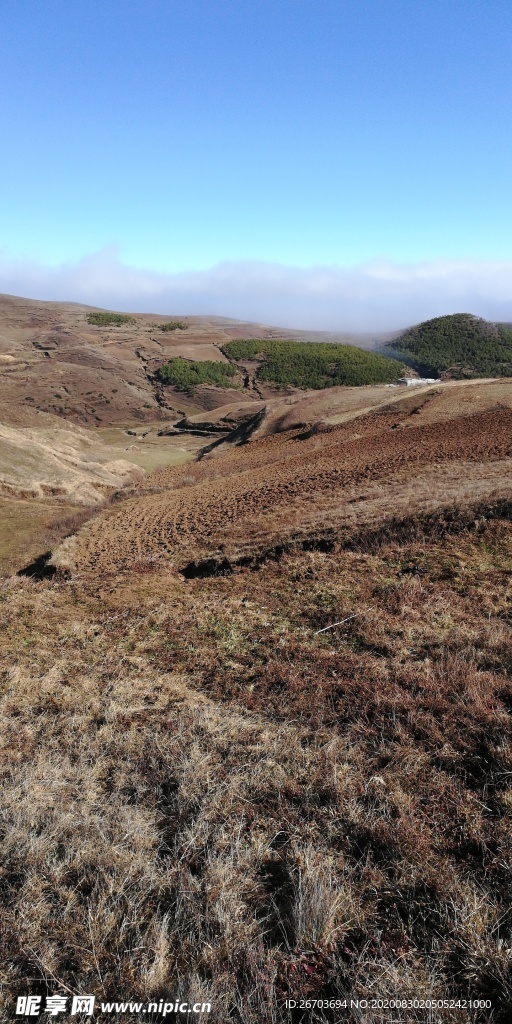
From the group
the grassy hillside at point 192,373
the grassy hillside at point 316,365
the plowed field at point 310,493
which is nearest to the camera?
the plowed field at point 310,493

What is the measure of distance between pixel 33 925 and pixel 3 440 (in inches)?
1192

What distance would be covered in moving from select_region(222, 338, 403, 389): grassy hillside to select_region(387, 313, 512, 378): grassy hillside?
706 inches

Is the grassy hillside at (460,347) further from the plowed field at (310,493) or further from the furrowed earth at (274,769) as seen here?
the furrowed earth at (274,769)

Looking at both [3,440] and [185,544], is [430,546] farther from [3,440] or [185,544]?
[3,440]

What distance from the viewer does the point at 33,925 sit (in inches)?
112

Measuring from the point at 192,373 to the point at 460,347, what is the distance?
244 feet

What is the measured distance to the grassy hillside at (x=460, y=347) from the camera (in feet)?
376

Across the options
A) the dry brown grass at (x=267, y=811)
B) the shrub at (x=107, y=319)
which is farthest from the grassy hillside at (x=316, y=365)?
the dry brown grass at (x=267, y=811)

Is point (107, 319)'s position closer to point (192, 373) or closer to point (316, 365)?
point (192, 373)

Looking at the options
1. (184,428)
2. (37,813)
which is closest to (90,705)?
(37,813)

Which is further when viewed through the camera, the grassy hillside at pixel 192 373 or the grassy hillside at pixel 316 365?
the grassy hillside at pixel 316 365

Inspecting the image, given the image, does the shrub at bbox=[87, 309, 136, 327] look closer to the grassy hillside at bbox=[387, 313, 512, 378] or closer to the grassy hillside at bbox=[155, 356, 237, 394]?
the grassy hillside at bbox=[155, 356, 237, 394]

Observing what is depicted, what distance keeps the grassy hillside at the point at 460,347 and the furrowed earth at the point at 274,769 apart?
116m

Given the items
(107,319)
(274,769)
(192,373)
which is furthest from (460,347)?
(274,769)
